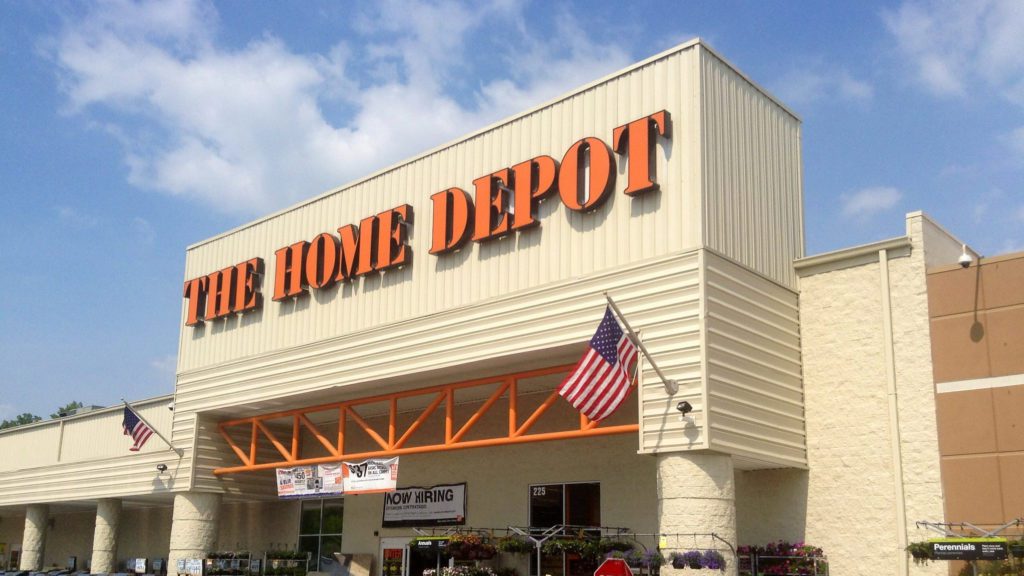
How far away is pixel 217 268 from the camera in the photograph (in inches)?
1234

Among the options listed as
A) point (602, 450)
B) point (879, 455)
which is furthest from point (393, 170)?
point (879, 455)

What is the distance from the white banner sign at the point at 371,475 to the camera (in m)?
24.3

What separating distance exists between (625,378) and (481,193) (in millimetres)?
6598

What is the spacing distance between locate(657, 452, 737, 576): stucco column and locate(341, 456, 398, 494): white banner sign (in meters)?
7.87

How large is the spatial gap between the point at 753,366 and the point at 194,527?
58.7 ft

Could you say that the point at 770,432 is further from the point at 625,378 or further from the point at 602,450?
the point at 602,450

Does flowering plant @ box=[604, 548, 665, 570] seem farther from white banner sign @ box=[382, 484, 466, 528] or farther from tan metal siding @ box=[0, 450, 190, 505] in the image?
tan metal siding @ box=[0, 450, 190, 505]

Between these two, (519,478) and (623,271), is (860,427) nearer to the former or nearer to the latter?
(623,271)

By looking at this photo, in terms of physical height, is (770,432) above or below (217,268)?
below

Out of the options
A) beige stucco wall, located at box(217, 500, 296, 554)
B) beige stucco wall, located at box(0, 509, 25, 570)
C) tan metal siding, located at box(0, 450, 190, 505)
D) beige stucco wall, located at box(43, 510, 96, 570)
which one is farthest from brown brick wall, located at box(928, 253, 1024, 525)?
beige stucco wall, located at box(0, 509, 25, 570)

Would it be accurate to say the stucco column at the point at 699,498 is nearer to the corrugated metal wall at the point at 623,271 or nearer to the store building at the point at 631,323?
the store building at the point at 631,323

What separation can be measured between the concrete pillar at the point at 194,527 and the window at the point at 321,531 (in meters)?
3.14

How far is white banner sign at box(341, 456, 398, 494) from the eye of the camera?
24266 mm

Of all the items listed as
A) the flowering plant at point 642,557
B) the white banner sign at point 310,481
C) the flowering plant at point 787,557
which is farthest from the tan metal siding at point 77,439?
the flowering plant at point 787,557
